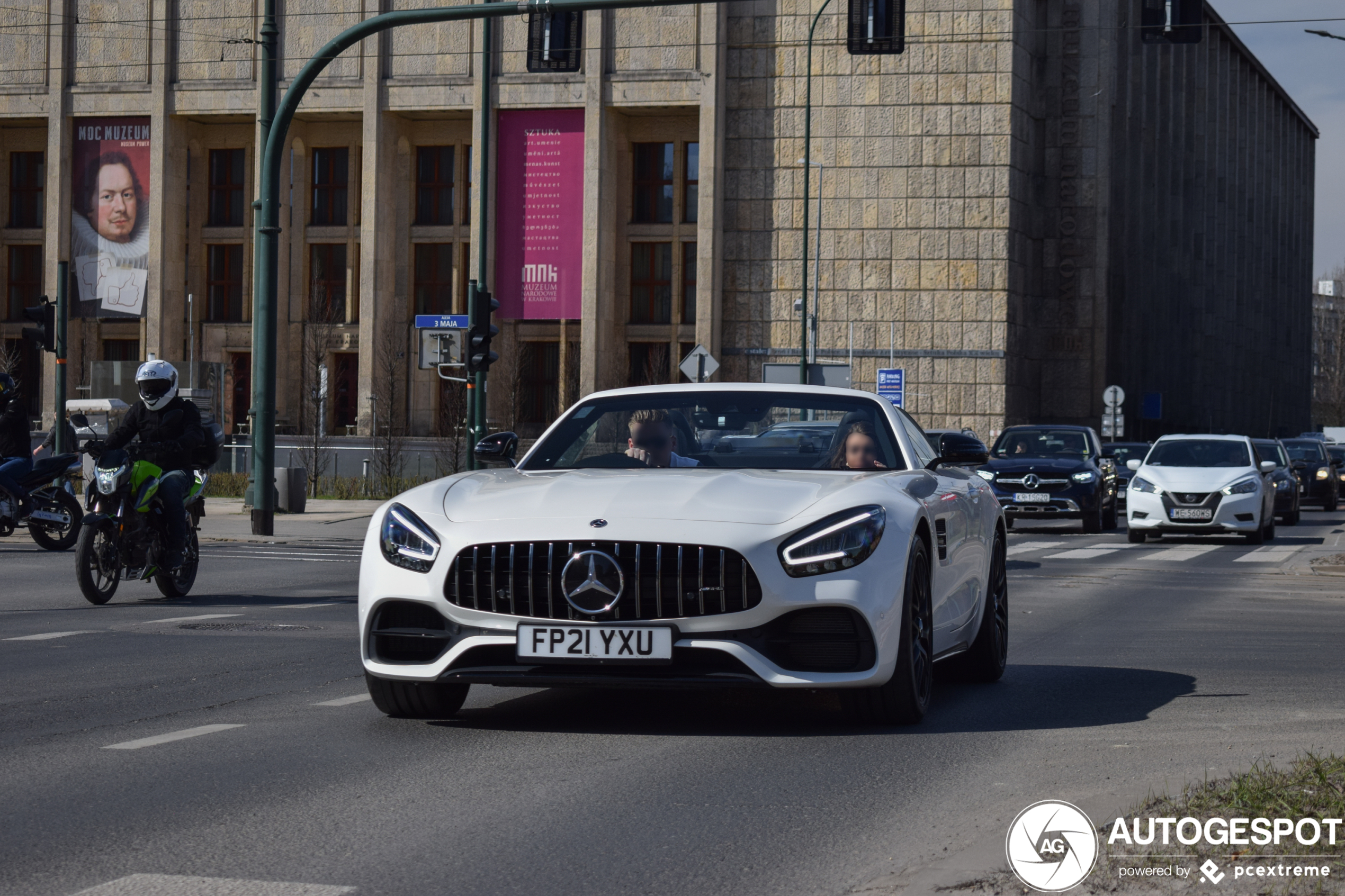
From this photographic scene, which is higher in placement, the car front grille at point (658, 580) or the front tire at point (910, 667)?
the car front grille at point (658, 580)

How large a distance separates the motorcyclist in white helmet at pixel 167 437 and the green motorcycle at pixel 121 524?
0.05m

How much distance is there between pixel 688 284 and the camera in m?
67.9

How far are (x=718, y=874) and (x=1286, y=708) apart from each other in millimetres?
4210

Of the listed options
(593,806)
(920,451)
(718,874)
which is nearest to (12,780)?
(593,806)

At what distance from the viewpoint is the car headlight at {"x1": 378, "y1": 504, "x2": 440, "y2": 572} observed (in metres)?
7.17

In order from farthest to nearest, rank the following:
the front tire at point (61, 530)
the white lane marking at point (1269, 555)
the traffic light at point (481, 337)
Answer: the traffic light at point (481, 337) → the white lane marking at point (1269, 555) → the front tire at point (61, 530)

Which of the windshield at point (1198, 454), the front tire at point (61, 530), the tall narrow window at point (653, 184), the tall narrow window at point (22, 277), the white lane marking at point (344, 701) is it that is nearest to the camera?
the white lane marking at point (344, 701)

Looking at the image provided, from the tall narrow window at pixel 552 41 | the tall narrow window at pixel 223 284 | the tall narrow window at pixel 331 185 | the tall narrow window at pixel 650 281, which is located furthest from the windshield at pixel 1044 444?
the tall narrow window at pixel 223 284

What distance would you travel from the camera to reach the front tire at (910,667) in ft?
24.1

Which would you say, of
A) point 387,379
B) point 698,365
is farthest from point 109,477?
point 387,379

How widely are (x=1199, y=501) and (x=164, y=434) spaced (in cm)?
1746

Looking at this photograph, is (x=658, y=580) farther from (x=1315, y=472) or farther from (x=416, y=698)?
(x=1315, y=472)

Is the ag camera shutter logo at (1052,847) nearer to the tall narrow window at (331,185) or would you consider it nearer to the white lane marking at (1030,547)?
the white lane marking at (1030,547)

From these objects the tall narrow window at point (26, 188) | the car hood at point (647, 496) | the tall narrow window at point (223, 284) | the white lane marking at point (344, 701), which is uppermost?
the tall narrow window at point (26, 188)
